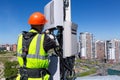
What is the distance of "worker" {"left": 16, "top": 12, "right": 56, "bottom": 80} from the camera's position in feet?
13.1

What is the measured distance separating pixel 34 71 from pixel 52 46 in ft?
1.42

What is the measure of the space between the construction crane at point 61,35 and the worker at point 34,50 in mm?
196

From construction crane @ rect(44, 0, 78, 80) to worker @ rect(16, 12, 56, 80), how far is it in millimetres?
196

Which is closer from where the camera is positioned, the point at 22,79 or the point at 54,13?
the point at 22,79

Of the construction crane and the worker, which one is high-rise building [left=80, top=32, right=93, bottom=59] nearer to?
the construction crane

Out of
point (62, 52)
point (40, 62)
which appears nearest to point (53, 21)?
point (62, 52)

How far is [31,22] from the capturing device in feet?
13.6

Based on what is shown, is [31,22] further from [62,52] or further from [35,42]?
[62,52]

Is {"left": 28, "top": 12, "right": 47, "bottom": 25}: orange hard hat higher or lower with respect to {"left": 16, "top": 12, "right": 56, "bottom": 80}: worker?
higher

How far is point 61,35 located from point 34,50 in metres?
0.75

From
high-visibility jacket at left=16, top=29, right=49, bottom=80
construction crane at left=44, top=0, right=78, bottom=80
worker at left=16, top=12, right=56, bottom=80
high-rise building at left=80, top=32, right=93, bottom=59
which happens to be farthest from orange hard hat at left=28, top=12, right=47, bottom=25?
high-rise building at left=80, top=32, right=93, bottom=59

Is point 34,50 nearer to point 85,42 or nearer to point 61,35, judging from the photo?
point 61,35

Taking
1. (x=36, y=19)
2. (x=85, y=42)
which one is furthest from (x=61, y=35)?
(x=85, y=42)

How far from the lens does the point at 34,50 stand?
399 centimetres
